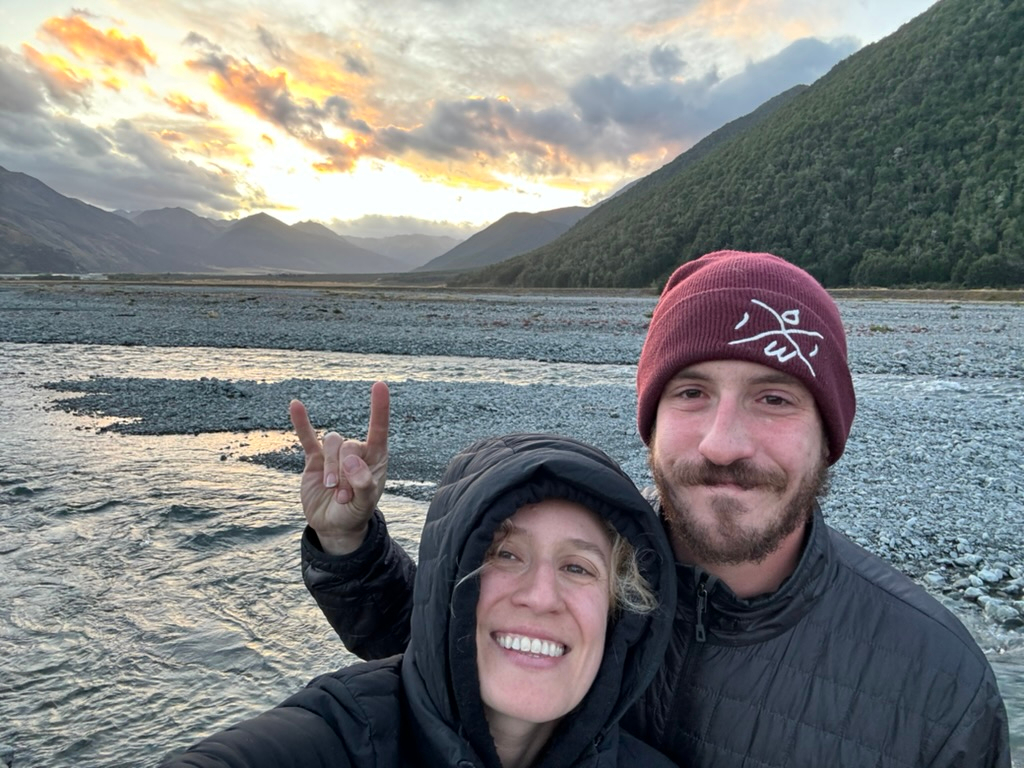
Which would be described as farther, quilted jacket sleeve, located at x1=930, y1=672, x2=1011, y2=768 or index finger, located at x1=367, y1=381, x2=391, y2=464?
index finger, located at x1=367, y1=381, x2=391, y2=464

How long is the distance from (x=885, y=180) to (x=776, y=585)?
89.3 metres

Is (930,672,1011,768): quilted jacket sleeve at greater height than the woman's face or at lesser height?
Answer: lesser

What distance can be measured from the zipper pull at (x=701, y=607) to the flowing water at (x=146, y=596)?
9.22 ft

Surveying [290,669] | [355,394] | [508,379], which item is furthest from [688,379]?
[508,379]

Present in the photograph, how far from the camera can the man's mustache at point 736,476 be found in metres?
2.21

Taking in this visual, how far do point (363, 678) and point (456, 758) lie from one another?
37 centimetres

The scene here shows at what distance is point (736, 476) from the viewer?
2213mm

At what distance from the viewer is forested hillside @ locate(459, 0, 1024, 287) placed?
64.8 m

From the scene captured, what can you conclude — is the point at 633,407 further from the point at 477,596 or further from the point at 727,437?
the point at 477,596

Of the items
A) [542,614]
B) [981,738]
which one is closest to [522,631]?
[542,614]

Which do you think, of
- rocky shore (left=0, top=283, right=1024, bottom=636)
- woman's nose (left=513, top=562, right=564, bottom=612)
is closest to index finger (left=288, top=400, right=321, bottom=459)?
woman's nose (left=513, top=562, right=564, bottom=612)

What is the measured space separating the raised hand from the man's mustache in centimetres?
127

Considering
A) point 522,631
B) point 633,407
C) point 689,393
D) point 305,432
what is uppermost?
point 689,393

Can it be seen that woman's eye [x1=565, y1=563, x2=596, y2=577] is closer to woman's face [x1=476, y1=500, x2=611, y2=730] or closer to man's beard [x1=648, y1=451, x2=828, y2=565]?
woman's face [x1=476, y1=500, x2=611, y2=730]
